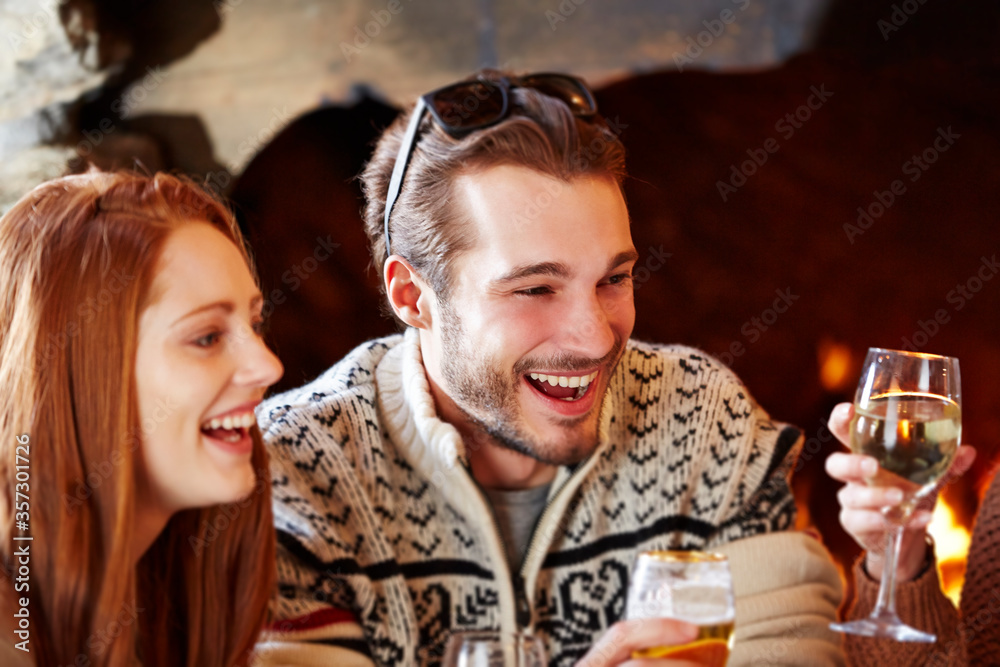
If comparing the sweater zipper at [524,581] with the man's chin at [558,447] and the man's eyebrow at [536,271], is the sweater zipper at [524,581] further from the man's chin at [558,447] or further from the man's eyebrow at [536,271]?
the man's eyebrow at [536,271]

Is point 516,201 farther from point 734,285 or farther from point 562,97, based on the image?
point 734,285

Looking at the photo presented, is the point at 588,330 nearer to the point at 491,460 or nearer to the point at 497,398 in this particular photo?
the point at 497,398

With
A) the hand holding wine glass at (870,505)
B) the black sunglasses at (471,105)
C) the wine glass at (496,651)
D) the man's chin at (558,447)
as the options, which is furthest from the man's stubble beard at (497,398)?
the wine glass at (496,651)

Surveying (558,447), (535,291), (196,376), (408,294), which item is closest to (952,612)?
(558,447)

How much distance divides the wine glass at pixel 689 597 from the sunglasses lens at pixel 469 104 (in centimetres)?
54

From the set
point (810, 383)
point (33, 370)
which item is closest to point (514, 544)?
point (810, 383)

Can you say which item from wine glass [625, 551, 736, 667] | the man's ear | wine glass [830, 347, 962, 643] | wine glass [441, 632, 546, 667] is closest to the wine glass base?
wine glass [830, 347, 962, 643]

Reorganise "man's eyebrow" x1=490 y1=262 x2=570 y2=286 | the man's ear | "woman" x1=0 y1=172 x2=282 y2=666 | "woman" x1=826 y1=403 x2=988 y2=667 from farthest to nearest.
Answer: the man's ear → "man's eyebrow" x1=490 y1=262 x2=570 y2=286 → "woman" x1=826 y1=403 x2=988 y2=667 → "woman" x1=0 y1=172 x2=282 y2=666

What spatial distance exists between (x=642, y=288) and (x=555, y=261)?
329 mm

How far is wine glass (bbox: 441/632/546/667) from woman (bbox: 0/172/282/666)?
26 cm

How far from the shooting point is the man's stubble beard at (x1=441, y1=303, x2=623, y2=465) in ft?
3.34

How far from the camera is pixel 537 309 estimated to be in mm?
971

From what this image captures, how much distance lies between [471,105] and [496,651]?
0.64 metres

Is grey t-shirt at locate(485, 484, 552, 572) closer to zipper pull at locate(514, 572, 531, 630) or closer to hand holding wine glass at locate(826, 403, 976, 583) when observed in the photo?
zipper pull at locate(514, 572, 531, 630)
